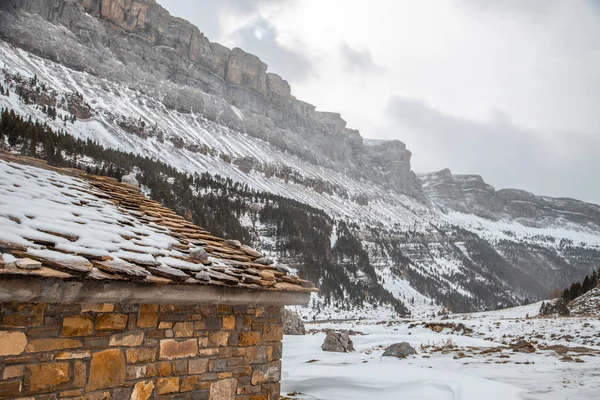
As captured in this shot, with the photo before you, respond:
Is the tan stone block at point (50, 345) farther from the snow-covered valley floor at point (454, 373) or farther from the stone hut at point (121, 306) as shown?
the snow-covered valley floor at point (454, 373)

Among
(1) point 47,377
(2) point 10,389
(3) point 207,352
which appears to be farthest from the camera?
(3) point 207,352

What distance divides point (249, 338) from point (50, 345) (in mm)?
2166

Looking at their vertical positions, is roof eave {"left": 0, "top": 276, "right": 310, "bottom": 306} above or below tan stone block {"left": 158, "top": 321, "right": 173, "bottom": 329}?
above

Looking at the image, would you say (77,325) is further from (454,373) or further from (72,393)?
(454,373)

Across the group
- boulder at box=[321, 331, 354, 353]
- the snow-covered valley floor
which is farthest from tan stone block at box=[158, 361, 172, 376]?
boulder at box=[321, 331, 354, 353]

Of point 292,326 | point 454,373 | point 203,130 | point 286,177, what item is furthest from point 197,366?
point 203,130

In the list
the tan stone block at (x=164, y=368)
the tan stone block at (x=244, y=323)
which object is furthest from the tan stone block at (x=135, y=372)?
the tan stone block at (x=244, y=323)

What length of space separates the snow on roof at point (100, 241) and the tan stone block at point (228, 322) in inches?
18.4

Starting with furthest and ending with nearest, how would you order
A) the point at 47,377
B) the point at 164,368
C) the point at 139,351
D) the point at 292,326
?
the point at 292,326
the point at 164,368
the point at 139,351
the point at 47,377

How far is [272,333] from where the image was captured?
207 inches

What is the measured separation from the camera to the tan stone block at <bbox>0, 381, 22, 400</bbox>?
3088 mm

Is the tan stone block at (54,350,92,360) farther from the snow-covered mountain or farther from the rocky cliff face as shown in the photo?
the rocky cliff face

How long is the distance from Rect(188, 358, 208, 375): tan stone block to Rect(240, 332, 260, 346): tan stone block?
52cm

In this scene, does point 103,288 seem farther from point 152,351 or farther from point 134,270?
point 152,351
